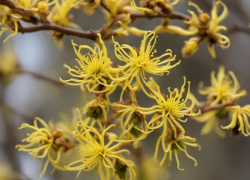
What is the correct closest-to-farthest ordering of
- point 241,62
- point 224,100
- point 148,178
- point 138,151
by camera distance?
point 224,100, point 138,151, point 148,178, point 241,62

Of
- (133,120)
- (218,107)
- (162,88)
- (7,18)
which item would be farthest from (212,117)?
(162,88)

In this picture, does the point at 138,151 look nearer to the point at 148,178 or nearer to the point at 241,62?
the point at 148,178

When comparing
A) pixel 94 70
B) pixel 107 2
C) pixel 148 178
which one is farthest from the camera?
pixel 148 178

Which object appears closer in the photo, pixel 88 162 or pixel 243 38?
pixel 88 162

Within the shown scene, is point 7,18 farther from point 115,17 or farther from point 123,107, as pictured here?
point 123,107

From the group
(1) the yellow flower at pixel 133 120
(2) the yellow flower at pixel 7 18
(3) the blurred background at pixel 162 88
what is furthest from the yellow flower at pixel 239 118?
(3) the blurred background at pixel 162 88

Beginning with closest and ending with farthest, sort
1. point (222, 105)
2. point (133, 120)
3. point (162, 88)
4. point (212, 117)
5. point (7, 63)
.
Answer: point (133, 120), point (222, 105), point (212, 117), point (7, 63), point (162, 88)

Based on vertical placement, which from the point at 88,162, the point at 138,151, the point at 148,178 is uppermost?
the point at 88,162

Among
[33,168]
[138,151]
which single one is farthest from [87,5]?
[33,168]

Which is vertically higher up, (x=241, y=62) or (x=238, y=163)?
(x=241, y=62)
